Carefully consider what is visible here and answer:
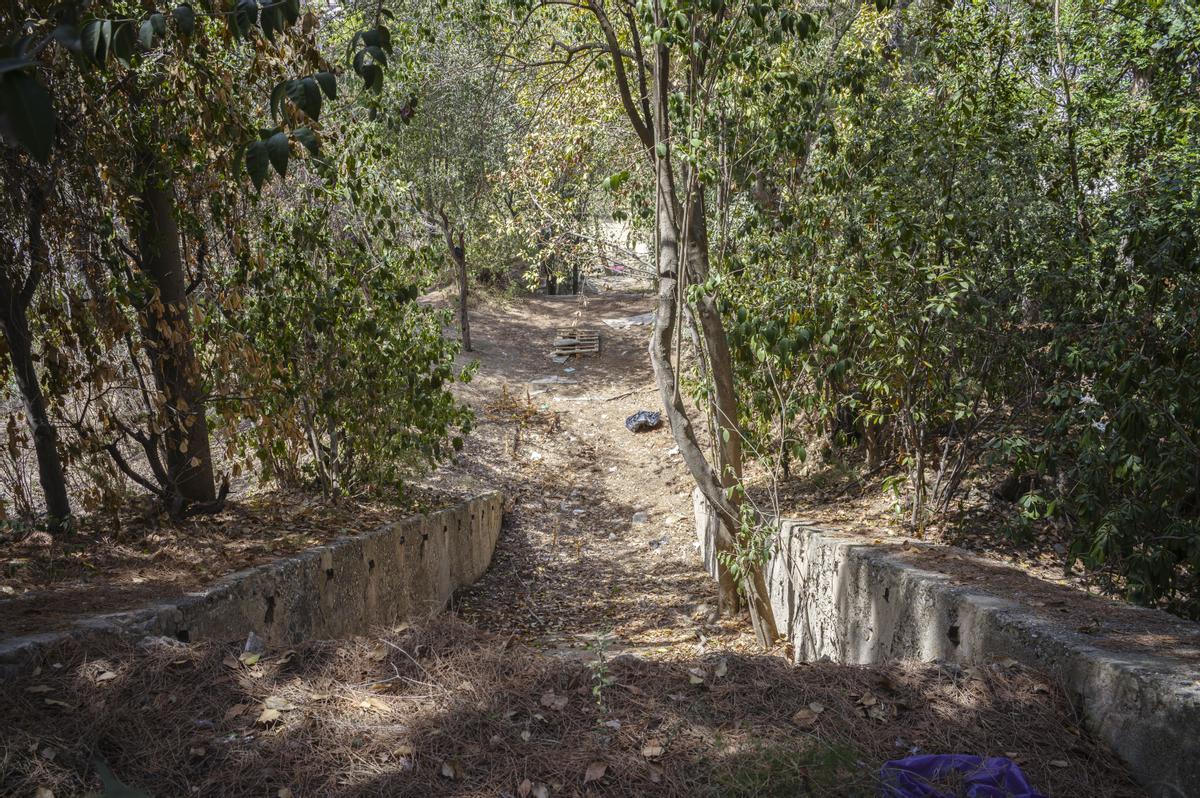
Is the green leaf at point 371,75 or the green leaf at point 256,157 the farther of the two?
the green leaf at point 371,75

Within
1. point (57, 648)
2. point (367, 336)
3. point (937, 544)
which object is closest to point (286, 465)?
point (367, 336)

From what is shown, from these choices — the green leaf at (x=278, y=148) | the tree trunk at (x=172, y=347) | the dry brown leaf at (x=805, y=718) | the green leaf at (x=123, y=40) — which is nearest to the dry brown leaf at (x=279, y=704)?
the dry brown leaf at (x=805, y=718)

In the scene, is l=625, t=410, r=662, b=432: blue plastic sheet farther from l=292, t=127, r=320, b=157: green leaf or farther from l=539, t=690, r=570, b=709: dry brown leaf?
l=292, t=127, r=320, b=157: green leaf

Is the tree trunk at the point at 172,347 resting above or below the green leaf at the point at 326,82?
below

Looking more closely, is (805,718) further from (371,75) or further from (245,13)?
(245,13)

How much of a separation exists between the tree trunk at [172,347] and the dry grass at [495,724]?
2496mm

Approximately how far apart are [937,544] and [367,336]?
16.1ft

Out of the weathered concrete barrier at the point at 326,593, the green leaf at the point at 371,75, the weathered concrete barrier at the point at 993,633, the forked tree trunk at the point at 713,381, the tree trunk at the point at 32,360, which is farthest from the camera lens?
the forked tree trunk at the point at 713,381

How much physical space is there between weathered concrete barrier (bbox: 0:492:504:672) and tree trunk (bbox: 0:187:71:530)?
1.42 m

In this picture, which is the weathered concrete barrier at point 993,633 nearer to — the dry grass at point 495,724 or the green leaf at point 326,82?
the dry grass at point 495,724

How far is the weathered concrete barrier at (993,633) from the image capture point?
2.80 m

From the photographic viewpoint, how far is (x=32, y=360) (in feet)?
16.6

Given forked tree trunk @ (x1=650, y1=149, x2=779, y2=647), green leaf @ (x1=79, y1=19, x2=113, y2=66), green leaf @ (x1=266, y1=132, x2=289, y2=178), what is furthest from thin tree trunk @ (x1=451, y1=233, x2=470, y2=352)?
green leaf @ (x1=266, y1=132, x2=289, y2=178)

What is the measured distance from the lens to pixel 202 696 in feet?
10.4
